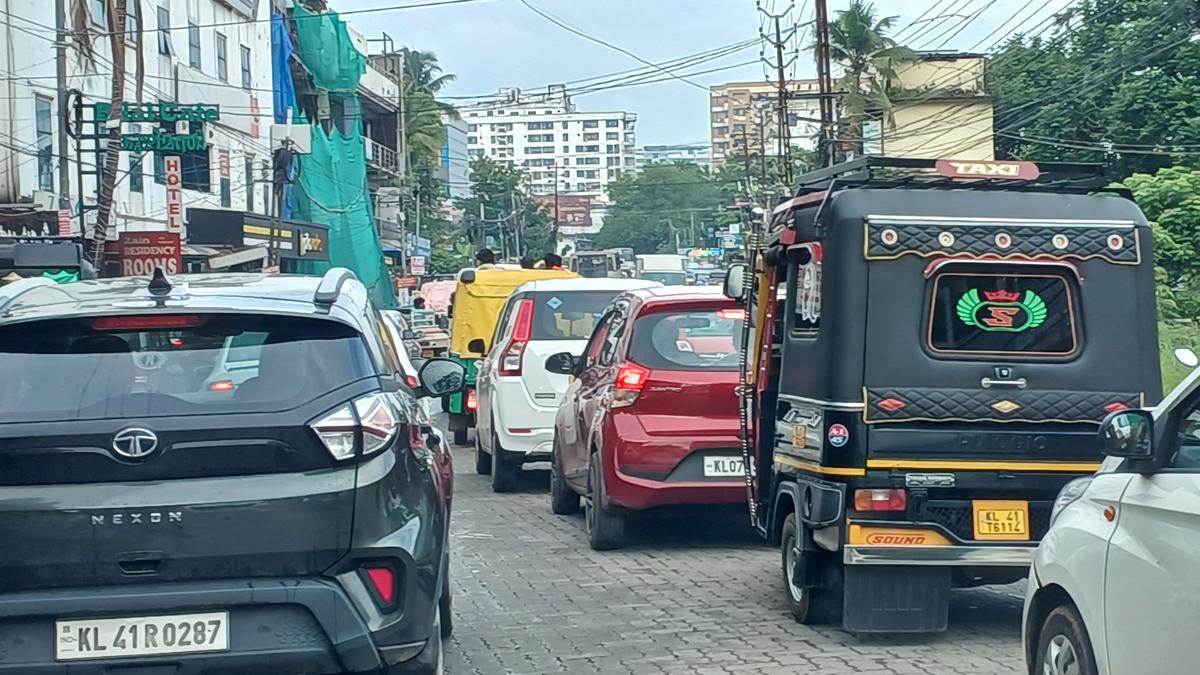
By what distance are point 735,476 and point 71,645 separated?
5739 millimetres

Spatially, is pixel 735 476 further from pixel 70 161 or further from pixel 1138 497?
pixel 70 161

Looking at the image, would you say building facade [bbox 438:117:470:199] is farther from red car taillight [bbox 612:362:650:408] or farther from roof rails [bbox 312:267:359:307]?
roof rails [bbox 312:267:359:307]

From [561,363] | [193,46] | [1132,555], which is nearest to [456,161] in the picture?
[193,46]

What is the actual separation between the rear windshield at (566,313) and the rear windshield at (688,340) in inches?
154

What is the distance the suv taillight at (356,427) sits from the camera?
4.84 metres

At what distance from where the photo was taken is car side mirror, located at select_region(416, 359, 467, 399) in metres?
7.15

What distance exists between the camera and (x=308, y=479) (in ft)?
15.8

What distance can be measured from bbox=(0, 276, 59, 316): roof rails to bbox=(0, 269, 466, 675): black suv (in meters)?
0.07

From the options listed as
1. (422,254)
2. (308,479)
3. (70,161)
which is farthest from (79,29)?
(422,254)

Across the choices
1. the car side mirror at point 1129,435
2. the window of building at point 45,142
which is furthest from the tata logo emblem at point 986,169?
the window of building at point 45,142

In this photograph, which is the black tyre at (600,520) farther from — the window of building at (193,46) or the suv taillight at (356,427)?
the window of building at (193,46)

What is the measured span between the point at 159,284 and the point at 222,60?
38.1 metres

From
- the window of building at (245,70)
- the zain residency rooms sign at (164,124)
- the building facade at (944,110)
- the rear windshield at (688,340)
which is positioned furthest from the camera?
the building facade at (944,110)

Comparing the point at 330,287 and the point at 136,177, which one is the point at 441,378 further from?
the point at 136,177
